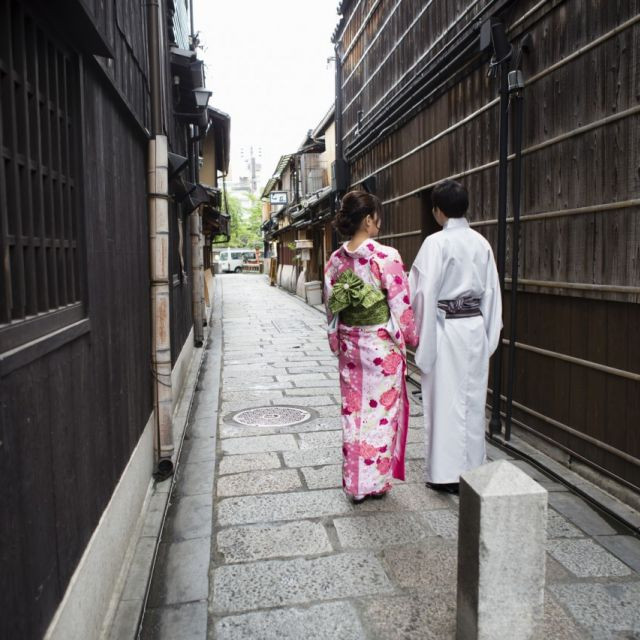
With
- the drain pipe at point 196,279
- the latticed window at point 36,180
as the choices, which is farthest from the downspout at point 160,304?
the drain pipe at point 196,279

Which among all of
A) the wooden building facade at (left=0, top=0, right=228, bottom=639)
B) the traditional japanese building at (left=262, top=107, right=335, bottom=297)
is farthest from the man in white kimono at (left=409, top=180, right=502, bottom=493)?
the traditional japanese building at (left=262, top=107, right=335, bottom=297)

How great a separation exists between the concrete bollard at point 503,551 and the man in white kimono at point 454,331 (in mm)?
2176

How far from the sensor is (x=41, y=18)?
106 inches

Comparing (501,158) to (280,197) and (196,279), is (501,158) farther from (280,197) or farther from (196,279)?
(280,197)

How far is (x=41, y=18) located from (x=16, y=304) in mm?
1254

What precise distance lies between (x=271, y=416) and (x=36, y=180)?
5.44 m

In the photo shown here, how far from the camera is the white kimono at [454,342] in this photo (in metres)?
4.96

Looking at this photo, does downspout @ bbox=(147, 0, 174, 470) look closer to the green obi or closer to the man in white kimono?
the green obi

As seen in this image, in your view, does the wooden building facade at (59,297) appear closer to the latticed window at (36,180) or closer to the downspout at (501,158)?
the latticed window at (36,180)

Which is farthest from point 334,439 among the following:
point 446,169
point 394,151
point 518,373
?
point 394,151

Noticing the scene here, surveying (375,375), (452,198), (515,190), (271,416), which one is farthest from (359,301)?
(271,416)

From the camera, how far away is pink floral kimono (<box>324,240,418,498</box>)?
480 centimetres

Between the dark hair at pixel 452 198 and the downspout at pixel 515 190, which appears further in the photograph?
the downspout at pixel 515 190

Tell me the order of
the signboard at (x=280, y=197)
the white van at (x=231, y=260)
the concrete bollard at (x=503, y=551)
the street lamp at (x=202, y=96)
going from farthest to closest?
the white van at (x=231, y=260), the signboard at (x=280, y=197), the street lamp at (x=202, y=96), the concrete bollard at (x=503, y=551)
